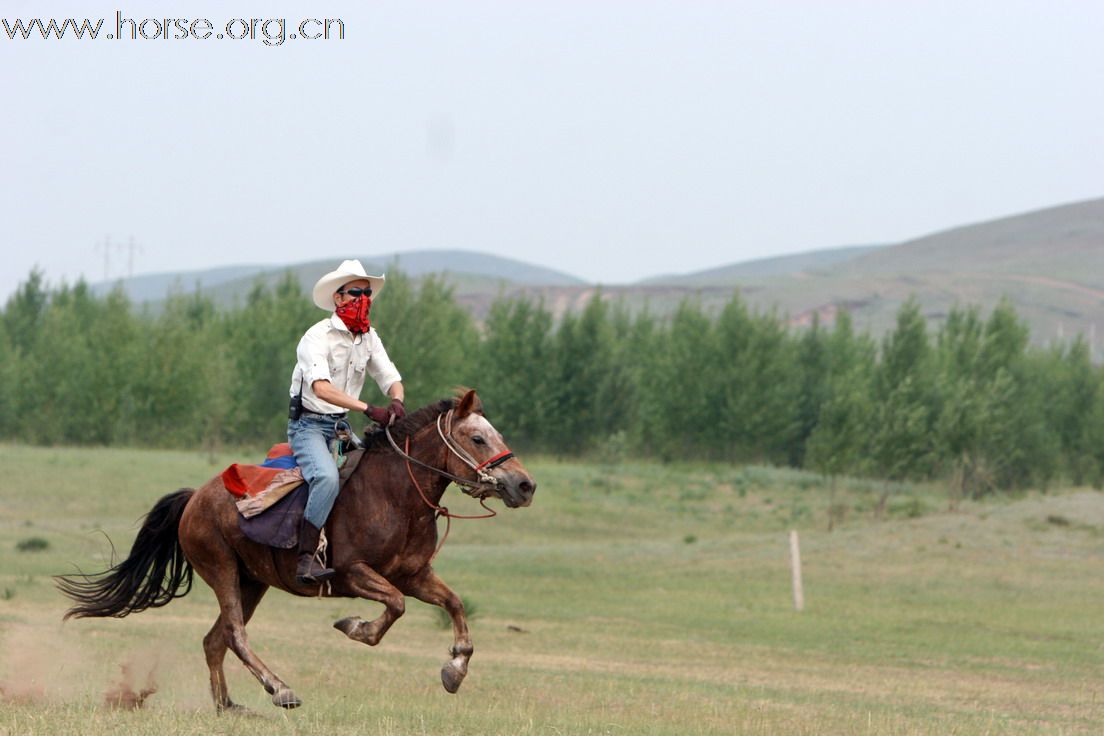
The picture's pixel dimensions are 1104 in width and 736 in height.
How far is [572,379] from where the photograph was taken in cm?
7431

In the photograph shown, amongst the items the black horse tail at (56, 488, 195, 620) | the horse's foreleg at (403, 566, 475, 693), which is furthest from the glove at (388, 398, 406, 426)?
the black horse tail at (56, 488, 195, 620)

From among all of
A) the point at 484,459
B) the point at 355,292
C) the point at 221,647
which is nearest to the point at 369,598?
the point at 484,459

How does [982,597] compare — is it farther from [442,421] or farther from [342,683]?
[442,421]

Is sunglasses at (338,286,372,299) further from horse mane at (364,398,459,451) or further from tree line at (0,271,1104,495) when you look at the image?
tree line at (0,271,1104,495)

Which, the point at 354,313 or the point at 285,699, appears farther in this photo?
the point at 354,313

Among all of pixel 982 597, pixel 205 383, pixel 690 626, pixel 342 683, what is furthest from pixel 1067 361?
pixel 342 683

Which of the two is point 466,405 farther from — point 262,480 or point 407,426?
point 262,480

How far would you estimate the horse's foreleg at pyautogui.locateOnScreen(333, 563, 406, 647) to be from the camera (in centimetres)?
949

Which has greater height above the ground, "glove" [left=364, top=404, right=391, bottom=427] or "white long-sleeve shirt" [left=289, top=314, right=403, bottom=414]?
"white long-sleeve shirt" [left=289, top=314, right=403, bottom=414]

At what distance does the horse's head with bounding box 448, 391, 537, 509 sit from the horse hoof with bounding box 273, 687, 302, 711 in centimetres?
174

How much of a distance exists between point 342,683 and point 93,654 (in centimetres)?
265

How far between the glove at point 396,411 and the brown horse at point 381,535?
0.19ft

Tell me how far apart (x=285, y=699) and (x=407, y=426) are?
2.05 meters

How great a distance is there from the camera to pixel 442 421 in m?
10.1
